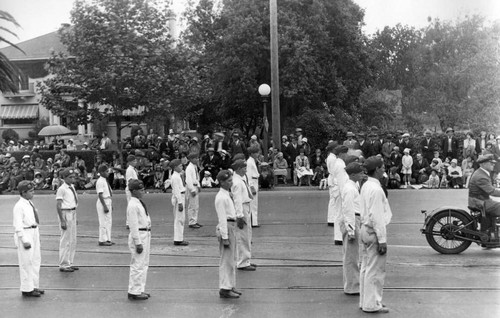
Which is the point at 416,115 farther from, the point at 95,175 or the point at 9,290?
the point at 9,290

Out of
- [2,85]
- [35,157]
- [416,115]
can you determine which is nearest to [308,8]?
[35,157]

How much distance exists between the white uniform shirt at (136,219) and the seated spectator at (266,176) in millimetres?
12747

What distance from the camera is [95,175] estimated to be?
2473cm

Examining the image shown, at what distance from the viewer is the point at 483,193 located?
11.5m

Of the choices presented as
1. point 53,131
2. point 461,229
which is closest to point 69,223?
point 461,229

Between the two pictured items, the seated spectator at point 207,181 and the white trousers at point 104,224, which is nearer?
the white trousers at point 104,224

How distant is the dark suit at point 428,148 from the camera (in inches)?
914

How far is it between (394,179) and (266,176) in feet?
13.6

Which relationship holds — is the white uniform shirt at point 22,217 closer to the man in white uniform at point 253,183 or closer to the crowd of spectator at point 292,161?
the man in white uniform at point 253,183

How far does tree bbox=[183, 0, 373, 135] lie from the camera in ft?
92.3

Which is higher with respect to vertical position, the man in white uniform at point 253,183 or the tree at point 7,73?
the tree at point 7,73

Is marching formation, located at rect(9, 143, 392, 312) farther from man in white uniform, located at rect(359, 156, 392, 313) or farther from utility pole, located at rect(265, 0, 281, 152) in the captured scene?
utility pole, located at rect(265, 0, 281, 152)

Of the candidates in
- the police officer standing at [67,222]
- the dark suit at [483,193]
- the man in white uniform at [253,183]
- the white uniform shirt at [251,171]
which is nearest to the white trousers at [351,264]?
the dark suit at [483,193]

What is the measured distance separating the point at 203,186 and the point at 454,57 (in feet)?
53.0
